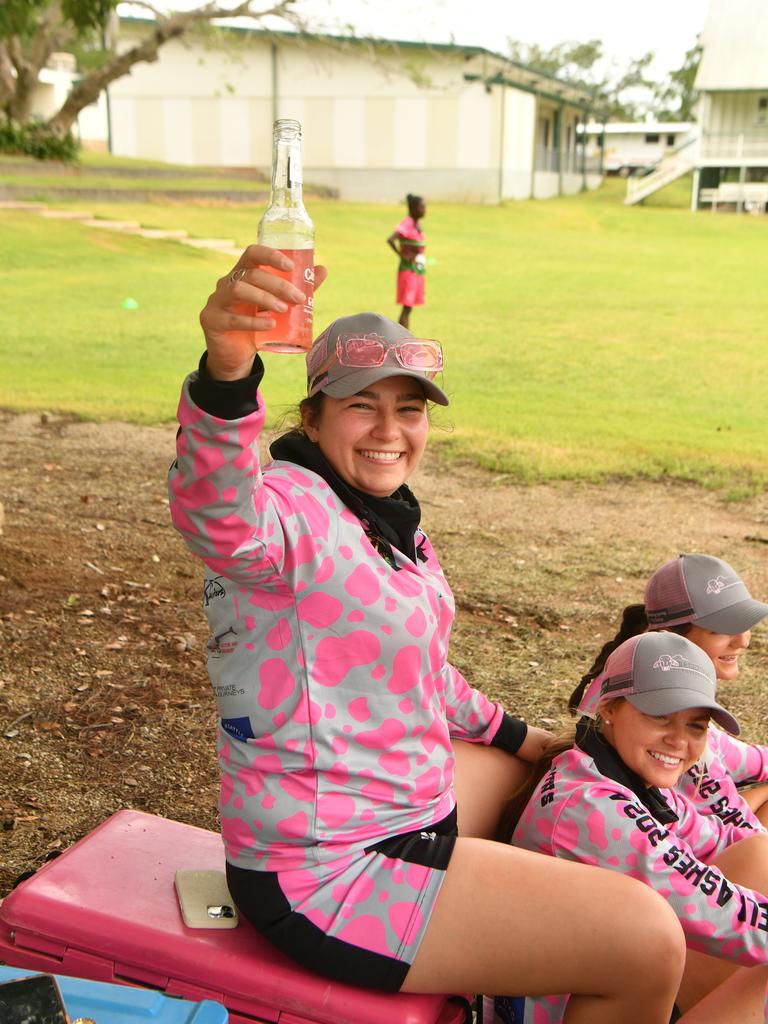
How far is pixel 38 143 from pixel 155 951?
24.0 m

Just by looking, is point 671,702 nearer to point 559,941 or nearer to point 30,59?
point 559,941

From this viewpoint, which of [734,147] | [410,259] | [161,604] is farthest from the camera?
[734,147]

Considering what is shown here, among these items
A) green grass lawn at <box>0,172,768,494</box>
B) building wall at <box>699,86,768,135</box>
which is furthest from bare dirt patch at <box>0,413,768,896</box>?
building wall at <box>699,86,768,135</box>

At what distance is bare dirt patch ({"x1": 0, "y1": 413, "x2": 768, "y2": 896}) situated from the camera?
3.53 meters

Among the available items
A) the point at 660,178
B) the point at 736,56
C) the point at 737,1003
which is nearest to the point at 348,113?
the point at 660,178

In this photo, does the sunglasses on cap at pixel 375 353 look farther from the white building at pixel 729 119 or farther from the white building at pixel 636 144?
the white building at pixel 636 144

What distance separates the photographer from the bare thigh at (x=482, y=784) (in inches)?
101

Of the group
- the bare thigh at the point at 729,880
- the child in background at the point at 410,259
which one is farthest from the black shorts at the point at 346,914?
the child in background at the point at 410,259

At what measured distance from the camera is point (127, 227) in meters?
23.4

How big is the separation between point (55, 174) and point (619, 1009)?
29.6 m

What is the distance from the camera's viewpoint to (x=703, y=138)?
40.3 metres

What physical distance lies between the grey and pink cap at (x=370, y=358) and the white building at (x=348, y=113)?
3469 centimetres

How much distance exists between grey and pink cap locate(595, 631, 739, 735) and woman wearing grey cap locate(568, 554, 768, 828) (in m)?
0.36

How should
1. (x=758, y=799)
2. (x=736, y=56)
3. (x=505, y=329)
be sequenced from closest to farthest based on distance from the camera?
(x=758, y=799), (x=505, y=329), (x=736, y=56)
